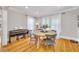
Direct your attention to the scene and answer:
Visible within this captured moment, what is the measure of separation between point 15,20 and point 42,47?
2.68 feet

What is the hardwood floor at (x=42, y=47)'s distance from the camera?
1999 mm

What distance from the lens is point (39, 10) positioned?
6.84 feet

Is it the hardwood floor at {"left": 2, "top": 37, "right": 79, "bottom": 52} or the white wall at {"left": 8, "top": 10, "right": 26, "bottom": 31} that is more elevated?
the white wall at {"left": 8, "top": 10, "right": 26, "bottom": 31}

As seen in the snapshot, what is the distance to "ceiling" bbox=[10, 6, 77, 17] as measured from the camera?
2031mm

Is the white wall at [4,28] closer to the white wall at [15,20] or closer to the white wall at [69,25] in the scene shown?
the white wall at [15,20]

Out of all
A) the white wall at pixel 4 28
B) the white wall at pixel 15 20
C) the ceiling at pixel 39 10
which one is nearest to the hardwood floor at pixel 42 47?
the white wall at pixel 4 28

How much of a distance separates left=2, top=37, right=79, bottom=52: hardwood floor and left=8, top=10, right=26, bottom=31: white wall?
0.33 metres

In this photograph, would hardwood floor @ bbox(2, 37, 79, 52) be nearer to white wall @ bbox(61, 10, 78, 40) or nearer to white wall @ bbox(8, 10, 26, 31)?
white wall @ bbox(61, 10, 78, 40)

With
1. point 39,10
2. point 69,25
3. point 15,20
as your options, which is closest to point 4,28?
point 15,20

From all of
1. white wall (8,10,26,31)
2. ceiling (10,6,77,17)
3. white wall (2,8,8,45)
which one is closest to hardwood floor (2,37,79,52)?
white wall (2,8,8,45)

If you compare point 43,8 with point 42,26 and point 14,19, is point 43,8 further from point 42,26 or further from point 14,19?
point 14,19

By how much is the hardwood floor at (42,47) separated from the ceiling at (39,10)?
60 centimetres
